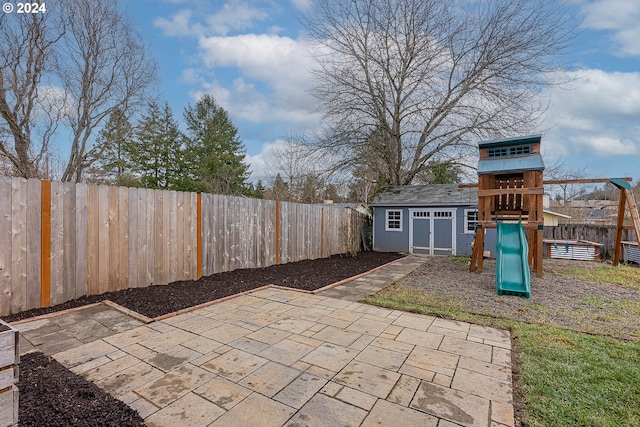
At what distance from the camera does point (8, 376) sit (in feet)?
4.44

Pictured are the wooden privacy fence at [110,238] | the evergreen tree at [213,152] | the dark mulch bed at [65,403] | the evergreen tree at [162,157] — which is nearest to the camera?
the dark mulch bed at [65,403]

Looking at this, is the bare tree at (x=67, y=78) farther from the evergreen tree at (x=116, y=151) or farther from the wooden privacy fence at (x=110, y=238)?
the wooden privacy fence at (x=110, y=238)

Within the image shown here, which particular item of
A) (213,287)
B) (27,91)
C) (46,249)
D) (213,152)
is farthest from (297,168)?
(46,249)

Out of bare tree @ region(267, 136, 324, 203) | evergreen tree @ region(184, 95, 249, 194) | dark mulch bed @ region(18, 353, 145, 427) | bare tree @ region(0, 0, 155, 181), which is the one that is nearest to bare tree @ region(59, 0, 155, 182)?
bare tree @ region(0, 0, 155, 181)

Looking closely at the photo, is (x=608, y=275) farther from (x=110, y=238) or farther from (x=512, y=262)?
(x=110, y=238)

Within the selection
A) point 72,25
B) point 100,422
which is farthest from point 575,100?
point 72,25

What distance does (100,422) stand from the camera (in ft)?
5.74

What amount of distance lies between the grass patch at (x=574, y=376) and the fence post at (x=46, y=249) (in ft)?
16.5

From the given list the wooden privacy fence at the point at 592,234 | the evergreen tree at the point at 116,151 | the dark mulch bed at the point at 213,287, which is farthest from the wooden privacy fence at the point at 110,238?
the wooden privacy fence at the point at 592,234

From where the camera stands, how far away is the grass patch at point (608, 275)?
6023mm

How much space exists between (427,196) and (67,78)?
41.8 ft

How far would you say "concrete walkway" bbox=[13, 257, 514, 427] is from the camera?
192 cm

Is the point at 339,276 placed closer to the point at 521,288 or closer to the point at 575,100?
the point at 521,288

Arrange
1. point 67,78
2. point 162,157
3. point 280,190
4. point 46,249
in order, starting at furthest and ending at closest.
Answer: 1. point 162,157
2. point 280,190
3. point 67,78
4. point 46,249
